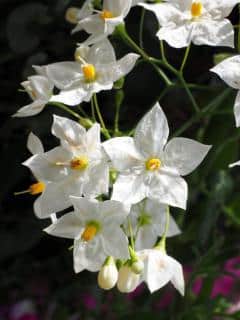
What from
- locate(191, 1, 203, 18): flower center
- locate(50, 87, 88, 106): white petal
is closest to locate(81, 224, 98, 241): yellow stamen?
locate(50, 87, 88, 106): white petal

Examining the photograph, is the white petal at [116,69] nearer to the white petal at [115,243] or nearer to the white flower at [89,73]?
the white flower at [89,73]

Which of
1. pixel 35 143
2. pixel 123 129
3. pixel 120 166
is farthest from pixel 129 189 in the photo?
pixel 123 129

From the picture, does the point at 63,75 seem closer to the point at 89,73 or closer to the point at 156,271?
the point at 89,73

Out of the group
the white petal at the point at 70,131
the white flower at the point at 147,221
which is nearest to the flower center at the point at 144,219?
the white flower at the point at 147,221

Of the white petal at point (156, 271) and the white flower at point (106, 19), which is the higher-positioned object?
the white flower at point (106, 19)

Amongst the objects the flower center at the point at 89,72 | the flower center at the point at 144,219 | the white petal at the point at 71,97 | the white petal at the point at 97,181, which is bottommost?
the flower center at the point at 144,219

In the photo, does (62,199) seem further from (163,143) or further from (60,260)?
(60,260)

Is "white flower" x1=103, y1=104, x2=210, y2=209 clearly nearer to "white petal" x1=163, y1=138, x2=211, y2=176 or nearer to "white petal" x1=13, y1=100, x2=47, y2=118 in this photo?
"white petal" x1=163, y1=138, x2=211, y2=176

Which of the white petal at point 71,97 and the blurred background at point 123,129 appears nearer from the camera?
→ the white petal at point 71,97

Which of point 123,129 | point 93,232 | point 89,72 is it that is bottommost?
point 123,129
